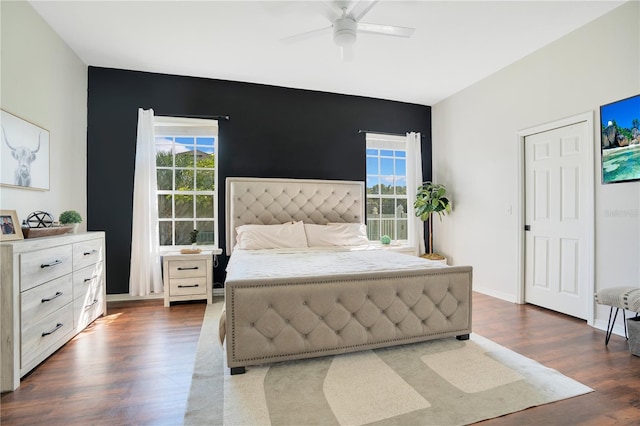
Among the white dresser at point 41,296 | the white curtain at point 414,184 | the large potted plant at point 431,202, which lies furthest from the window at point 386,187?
the white dresser at point 41,296

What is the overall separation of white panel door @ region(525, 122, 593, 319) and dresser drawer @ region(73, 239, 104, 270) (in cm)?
494

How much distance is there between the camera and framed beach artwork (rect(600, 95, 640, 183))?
2.61m

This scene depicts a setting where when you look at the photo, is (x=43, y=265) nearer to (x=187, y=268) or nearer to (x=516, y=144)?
→ (x=187, y=268)

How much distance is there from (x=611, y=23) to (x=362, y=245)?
3.35 meters

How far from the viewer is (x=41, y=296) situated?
2162 mm

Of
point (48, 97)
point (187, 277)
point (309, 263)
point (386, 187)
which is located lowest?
point (187, 277)

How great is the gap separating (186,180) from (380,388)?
142 inches

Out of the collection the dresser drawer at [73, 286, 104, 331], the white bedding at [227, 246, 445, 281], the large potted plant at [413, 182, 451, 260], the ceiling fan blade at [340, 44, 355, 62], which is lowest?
the dresser drawer at [73, 286, 104, 331]

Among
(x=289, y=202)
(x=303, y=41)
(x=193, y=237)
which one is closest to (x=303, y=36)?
(x=303, y=41)

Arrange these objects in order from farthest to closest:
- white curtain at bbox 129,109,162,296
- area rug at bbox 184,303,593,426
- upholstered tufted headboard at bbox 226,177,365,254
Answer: upholstered tufted headboard at bbox 226,177,365,254, white curtain at bbox 129,109,162,296, area rug at bbox 184,303,593,426

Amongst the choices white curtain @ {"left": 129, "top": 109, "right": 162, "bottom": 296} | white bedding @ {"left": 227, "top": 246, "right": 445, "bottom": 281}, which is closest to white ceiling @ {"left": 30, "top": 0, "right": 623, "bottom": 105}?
white curtain @ {"left": 129, "top": 109, "right": 162, "bottom": 296}

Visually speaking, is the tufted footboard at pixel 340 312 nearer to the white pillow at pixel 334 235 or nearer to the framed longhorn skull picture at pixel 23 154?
the white pillow at pixel 334 235

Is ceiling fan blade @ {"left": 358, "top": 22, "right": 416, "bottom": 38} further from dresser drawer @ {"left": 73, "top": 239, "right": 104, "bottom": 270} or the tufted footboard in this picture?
dresser drawer @ {"left": 73, "top": 239, "right": 104, "bottom": 270}

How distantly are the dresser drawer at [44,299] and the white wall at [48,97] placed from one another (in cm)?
75
